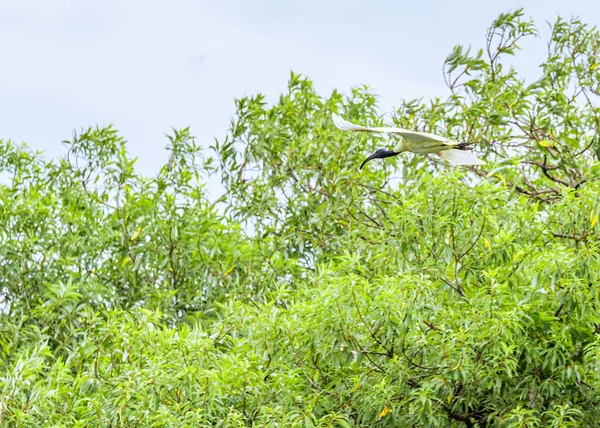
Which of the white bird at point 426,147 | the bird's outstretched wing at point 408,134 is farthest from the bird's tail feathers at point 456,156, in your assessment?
the bird's outstretched wing at point 408,134

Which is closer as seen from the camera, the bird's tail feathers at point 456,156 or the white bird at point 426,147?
the white bird at point 426,147

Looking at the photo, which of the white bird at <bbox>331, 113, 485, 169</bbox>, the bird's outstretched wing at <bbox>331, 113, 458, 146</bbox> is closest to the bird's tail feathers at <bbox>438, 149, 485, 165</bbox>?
the white bird at <bbox>331, 113, 485, 169</bbox>

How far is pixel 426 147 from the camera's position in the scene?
6418 mm

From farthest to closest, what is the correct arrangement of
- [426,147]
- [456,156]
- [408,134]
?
[456,156] < [426,147] < [408,134]

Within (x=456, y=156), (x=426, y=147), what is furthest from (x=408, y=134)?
(x=456, y=156)

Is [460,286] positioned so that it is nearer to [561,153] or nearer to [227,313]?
[227,313]

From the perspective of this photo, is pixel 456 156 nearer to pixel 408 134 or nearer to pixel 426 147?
pixel 426 147

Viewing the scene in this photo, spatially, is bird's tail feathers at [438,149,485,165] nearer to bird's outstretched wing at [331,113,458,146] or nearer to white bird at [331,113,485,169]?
white bird at [331,113,485,169]

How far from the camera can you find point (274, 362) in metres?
6.80

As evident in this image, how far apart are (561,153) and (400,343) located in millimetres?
4900

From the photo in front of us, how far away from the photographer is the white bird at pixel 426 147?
6090mm

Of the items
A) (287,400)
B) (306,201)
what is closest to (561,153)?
(306,201)

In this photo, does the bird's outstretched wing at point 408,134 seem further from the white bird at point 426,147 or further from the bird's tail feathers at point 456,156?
the bird's tail feathers at point 456,156

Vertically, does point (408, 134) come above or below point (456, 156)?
below
